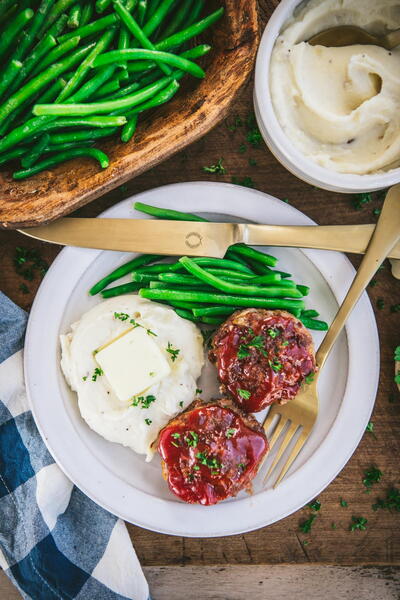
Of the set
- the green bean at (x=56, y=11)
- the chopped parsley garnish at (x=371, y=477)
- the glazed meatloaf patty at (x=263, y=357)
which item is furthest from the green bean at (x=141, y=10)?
the chopped parsley garnish at (x=371, y=477)

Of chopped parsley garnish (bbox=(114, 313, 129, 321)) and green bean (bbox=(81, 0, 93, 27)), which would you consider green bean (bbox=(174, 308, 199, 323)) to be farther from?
green bean (bbox=(81, 0, 93, 27))

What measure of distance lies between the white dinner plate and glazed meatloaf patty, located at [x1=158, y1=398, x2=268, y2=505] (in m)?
0.41

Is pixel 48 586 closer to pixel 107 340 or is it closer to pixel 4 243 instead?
pixel 107 340

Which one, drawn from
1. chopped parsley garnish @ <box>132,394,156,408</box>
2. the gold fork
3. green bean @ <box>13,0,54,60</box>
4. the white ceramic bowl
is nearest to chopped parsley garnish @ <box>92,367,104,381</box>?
chopped parsley garnish @ <box>132,394,156,408</box>

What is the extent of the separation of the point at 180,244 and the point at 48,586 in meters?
2.50

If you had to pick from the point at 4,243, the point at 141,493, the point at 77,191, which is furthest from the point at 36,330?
the point at 141,493

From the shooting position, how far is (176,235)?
346 cm

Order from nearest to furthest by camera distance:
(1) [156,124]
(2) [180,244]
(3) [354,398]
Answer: (1) [156,124], (2) [180,244], (3) [354,398]

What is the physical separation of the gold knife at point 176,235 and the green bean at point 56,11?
113 centimetres

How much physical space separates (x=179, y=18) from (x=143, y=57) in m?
0.43

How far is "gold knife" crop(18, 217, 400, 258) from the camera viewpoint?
3459 mm

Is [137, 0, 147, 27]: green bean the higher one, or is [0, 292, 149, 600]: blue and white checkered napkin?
[137, 0, 147, 27]: green bean

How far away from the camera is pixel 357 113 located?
3139 mm

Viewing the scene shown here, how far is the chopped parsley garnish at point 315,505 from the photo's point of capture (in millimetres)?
3946
